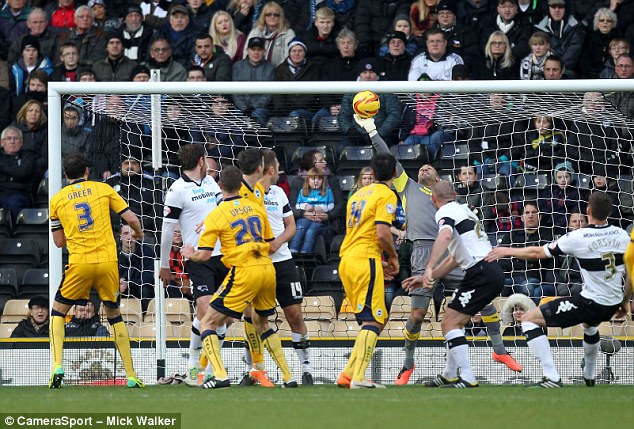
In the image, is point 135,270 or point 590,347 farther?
point 135,270

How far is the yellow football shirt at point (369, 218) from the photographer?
10.0 meters

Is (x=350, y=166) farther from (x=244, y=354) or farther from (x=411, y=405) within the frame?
(x=411, y=405)

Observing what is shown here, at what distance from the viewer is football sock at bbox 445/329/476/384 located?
1008cm

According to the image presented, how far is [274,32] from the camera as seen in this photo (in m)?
15.9

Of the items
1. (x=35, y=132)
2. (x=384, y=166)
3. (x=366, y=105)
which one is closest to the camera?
(x=384, y=166)

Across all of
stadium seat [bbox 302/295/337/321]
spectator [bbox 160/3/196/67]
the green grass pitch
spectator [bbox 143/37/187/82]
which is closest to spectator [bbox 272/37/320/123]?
spectator [bbox 143/37/187/82]

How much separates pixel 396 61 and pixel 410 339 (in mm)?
5245

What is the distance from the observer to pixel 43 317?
1320 cm

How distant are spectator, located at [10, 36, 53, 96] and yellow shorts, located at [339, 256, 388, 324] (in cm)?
812

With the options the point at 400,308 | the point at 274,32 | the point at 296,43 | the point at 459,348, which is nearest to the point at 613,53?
the point at 296,43

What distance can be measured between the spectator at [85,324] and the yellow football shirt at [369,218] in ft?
12.0

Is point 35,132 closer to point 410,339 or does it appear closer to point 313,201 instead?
point 313,201

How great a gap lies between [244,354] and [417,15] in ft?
21.0

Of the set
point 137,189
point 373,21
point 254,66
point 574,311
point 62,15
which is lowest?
point 574,311
